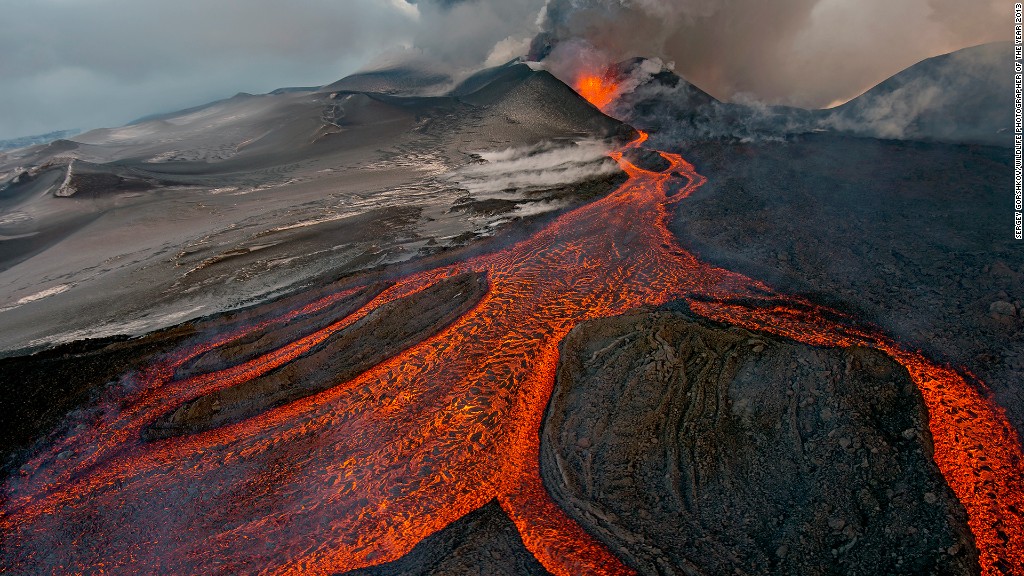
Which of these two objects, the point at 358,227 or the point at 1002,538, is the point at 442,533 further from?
the point at 358,227

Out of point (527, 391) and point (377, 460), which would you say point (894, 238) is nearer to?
point (527, 391)

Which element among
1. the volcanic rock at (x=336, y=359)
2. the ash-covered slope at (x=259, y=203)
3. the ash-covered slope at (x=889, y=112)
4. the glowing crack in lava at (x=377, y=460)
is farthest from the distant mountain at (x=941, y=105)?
the volcanic rock at (x=336, y=359)

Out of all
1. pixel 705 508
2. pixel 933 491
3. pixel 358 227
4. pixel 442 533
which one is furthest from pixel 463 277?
pixel 933 491

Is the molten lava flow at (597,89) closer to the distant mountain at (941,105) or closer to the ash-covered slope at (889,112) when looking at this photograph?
the ash-covered slope at (889,112)

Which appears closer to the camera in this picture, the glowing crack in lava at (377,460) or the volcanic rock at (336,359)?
the glowing crack in lava at (377,460)

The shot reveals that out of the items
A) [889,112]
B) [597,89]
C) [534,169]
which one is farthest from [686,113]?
[534,169]

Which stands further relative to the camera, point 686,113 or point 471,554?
point 686,113
